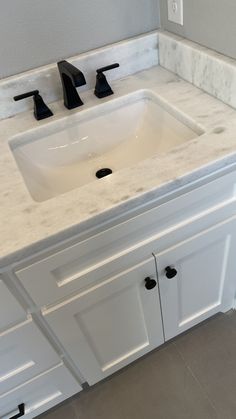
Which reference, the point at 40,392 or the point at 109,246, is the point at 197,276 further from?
the point at 40,392

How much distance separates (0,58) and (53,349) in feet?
2.67

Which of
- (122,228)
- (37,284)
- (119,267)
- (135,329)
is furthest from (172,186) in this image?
(135,329)

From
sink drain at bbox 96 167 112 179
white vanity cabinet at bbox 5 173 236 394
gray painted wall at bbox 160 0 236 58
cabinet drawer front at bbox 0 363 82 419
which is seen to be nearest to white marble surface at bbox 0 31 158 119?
gray painted wall at bbox 160 0 236 58

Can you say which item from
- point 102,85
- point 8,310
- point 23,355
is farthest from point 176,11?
point 23,355

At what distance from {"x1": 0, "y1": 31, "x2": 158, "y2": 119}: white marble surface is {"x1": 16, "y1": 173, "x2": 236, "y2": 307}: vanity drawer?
1.72 ft

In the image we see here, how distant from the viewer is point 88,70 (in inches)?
38.6

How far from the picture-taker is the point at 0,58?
0.87 metres

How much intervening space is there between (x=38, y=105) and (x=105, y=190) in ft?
1.34

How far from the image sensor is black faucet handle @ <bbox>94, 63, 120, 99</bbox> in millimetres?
944

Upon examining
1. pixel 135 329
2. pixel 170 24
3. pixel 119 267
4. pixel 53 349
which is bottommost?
pixel 135 329

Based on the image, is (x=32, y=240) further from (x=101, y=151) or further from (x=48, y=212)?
(x=101, y=151)

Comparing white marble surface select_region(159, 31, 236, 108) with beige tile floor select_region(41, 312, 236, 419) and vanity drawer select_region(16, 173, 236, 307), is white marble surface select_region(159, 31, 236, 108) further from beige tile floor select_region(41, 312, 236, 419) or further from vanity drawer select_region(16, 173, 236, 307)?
beige tile floor select_region(41, 312, 236, 419)

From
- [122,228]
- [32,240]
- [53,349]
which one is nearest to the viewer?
[32,240]

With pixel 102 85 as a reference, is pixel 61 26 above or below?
above
